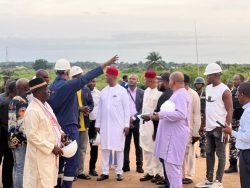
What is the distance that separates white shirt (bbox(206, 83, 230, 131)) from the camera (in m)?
7.10

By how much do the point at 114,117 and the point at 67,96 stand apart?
209cm

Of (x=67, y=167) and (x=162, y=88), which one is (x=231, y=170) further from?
(x=67, y=167)

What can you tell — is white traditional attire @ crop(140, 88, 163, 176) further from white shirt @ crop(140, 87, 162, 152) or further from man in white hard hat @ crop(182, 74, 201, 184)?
man in white hard hat @ crop(182, 74, 201, 184)

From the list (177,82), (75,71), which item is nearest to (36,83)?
(177,82)

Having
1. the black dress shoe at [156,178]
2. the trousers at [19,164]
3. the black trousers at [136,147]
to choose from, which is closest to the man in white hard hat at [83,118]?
the black trousers at [136,147]

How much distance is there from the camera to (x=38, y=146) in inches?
200

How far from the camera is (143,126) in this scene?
842cm

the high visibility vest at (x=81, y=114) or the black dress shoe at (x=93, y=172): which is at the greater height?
the high visibility vest at (x=81, y=114)

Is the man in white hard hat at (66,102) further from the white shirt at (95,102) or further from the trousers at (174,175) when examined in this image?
the white shirt at (95,102)

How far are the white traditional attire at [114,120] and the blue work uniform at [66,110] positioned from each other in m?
1.64

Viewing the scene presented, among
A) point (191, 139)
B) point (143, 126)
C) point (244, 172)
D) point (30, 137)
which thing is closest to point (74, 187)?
point (143, 126)

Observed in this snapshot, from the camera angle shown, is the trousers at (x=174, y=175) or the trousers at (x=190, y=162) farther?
the trousers at (x=190, y=162)

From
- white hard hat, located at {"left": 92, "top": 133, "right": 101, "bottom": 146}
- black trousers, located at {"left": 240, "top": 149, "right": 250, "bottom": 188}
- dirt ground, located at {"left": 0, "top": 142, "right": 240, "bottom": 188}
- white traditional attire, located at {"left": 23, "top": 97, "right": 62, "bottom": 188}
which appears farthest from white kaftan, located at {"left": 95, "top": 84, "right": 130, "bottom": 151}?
black trousers, located at {"left": 240, "top": 149, "right": 250, "bottom": 188}

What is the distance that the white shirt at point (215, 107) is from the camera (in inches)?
280
